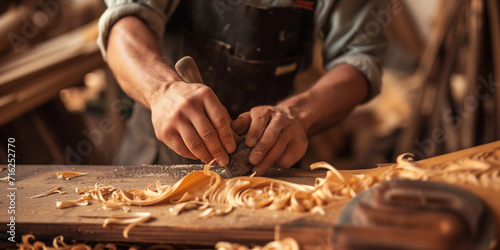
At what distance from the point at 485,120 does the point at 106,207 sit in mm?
2758

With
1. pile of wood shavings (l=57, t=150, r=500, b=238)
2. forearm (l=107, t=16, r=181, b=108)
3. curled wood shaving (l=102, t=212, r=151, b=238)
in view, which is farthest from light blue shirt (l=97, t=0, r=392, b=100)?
curled wood shaving (l=102, t=212, r=151, b=238)

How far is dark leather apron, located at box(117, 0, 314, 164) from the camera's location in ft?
4.78

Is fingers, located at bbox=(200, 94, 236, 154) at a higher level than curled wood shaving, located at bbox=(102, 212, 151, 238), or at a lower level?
higher

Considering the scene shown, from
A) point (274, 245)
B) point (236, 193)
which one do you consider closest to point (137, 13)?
point (236, 193)

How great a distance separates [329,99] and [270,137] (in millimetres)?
494

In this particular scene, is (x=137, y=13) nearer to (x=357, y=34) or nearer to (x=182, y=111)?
(x=182, y=111)

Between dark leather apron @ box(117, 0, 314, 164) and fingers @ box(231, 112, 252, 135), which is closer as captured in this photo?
fingers @ box(231, 112, 252, 135)

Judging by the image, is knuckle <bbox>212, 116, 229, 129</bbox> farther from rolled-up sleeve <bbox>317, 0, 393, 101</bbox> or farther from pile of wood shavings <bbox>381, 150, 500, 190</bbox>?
rolled-up sleeve <bbox>317, 0, 393, 101</bbox>

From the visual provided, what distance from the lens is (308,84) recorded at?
6.54 ft

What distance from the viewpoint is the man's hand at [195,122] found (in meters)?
1.07

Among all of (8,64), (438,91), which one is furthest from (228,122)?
(438,91)

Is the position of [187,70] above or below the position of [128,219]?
above

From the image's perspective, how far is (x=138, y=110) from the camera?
1.91 metres

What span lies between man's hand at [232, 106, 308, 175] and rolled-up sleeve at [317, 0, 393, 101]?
0.62 m
